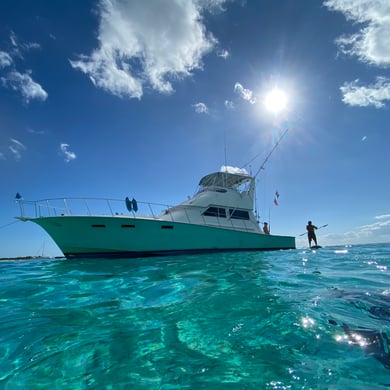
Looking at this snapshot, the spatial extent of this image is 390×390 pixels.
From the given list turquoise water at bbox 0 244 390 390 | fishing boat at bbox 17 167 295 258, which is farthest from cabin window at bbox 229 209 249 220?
turquoise water at bbox 0 244 390 390

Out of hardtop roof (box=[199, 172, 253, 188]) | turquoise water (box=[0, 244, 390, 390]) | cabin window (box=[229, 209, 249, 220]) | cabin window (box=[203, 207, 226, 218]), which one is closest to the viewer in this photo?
turquoise water (box=[0, 244, 390, 390])

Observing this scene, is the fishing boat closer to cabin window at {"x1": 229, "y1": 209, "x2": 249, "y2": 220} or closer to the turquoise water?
cabin window at {"x1": 229, "y1": 209, "x2": 249, "y2": 220}

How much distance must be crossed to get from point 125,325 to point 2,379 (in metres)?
1.00

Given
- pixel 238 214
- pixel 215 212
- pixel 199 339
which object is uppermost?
pixel 215 212

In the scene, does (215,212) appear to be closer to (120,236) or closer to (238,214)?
(238,214)

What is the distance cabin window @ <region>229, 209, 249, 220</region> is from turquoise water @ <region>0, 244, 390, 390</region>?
420 inches

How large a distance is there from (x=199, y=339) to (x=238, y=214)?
1284 centimetres

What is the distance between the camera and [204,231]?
11.5 metres

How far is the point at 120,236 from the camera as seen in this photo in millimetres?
9625

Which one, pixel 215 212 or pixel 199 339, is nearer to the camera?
pixel 199 339

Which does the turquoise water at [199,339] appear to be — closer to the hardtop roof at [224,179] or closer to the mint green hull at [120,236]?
the mint green hull at [120,236]

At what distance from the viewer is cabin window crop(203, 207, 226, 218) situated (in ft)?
43.4

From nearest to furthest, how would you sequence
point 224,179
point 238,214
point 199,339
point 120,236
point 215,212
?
1. point 199,339
2. point 120,236
3. point 215,212
4. point 238,214
5. point 224,179

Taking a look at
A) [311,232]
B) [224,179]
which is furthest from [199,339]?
[311,232]
